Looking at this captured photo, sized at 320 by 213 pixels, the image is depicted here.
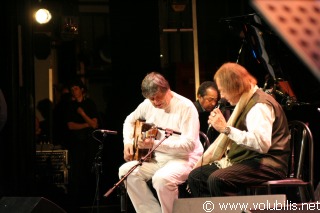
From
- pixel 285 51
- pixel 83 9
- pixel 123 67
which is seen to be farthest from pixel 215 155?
pixel 83 9

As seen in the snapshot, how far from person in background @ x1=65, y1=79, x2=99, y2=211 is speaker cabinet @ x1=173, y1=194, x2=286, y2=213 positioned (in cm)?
308

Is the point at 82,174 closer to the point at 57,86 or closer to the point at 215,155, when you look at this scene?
the point at 57,86

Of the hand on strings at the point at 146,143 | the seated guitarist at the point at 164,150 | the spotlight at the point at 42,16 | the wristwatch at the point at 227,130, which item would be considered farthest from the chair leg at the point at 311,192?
the spotlight at the point at 42,16

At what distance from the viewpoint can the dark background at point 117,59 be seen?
556 cm

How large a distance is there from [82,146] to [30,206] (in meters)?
3.06

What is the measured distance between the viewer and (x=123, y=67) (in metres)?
5.88

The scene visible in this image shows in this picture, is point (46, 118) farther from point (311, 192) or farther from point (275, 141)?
point (311, 192)

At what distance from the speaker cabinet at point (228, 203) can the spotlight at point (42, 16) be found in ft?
11.7

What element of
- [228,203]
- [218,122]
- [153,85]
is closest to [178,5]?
[153,85]

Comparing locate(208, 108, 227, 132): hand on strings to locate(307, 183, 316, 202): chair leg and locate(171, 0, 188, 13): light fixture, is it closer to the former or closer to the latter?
locate(307, 183, 316, 202): chair leg

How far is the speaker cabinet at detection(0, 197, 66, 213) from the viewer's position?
302 centimetres

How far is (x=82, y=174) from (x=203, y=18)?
7.09 feet

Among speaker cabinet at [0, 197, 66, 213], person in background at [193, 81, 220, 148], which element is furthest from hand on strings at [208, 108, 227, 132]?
person in background at [193, 81, 220, 148]

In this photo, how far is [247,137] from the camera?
3.47 metres
